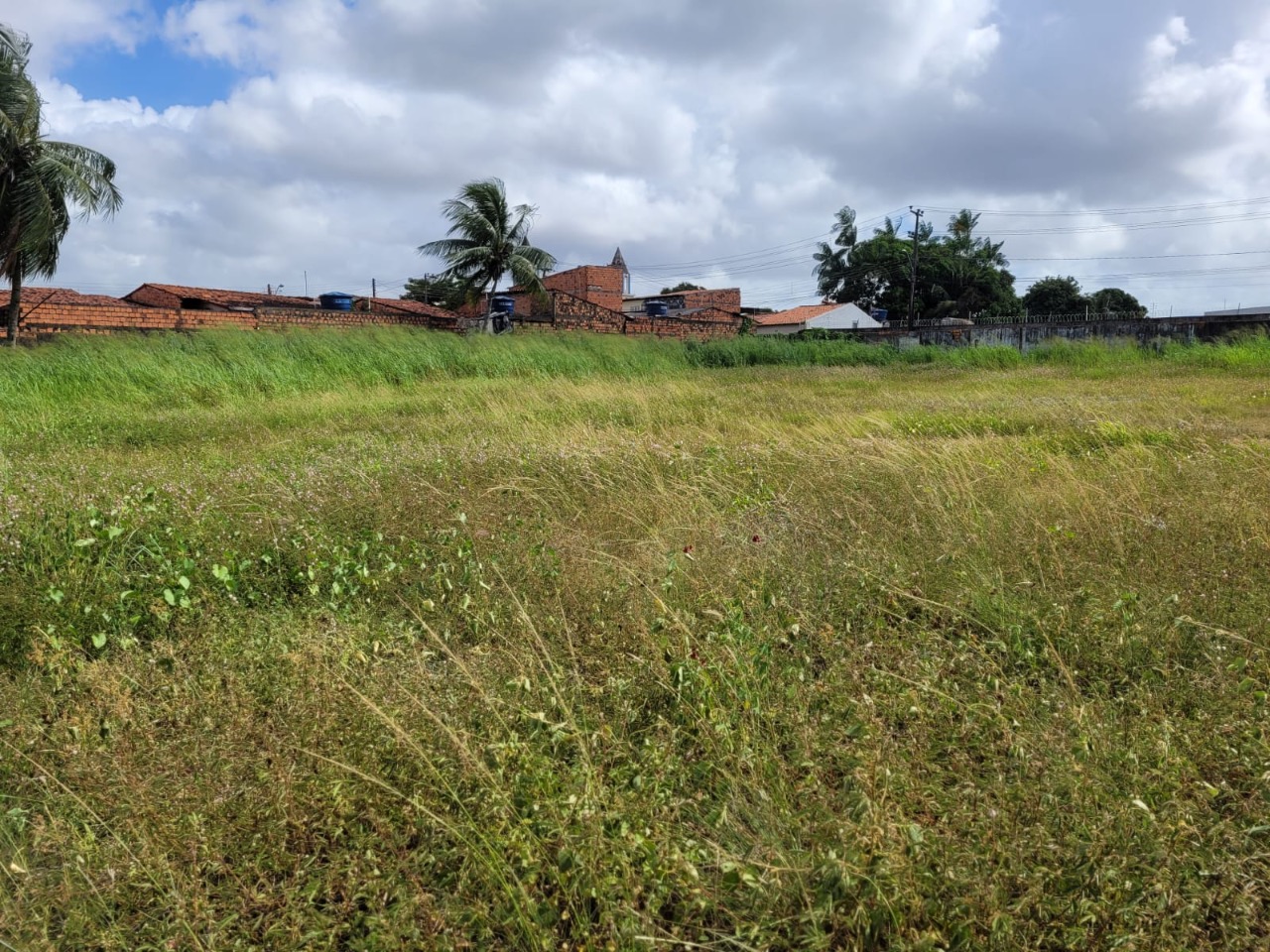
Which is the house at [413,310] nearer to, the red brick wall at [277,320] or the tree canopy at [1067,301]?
the red brick wall at [277,320]

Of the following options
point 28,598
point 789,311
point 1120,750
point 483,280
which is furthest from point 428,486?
point 789,311

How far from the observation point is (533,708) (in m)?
2.42

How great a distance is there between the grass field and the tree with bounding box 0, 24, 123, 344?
15.0 metres

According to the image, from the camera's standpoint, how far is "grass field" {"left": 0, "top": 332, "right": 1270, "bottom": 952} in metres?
1.73

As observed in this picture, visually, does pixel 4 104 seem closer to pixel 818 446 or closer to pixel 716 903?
pixel 818 446

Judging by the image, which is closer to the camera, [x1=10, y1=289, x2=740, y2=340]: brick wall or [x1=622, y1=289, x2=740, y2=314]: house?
[x1=10, y1=289, x2=740, y2=340]: brick wall

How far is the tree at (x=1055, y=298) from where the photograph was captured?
52.2 m

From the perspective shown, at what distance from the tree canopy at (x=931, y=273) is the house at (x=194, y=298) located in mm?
33065

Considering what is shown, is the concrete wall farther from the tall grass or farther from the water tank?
the water tank

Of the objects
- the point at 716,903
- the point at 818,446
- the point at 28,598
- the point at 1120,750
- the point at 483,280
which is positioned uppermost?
the point at 483,280

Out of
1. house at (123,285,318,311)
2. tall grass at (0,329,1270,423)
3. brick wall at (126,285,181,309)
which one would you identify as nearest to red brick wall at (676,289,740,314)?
tall grass at (0,329,1270,423)

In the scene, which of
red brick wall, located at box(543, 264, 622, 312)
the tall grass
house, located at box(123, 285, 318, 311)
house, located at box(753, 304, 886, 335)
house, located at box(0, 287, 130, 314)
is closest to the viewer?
the tall grass

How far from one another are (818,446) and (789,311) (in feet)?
127

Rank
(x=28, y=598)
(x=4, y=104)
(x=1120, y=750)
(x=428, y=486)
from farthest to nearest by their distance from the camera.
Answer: (x=4, y=104) → (x=428, y=486) → (x=28, y=598) → (x=1120, y=750)
